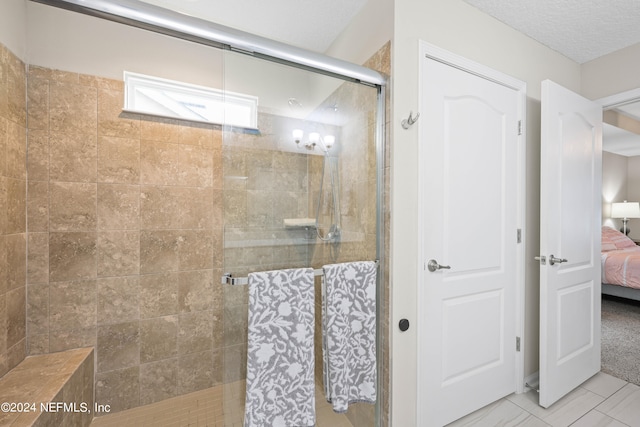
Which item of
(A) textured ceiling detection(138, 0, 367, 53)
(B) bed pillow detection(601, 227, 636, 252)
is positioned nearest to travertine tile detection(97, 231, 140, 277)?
(A) textured ceiling detection(138, 0, 367, 53)

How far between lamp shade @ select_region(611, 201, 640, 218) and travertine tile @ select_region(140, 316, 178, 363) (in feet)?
24.6

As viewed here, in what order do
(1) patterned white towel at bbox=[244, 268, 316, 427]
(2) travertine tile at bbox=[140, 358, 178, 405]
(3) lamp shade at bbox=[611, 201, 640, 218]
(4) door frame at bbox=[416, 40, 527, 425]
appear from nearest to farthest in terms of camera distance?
(1) patterned white towel at bbox=[244, 268, 316, 427], (4) door frame at bbox=[416, 40, 527, 425], (2) travertine tile at bbox=[140, 358, 178, 405], (3) lamp shade at bbox=[611, 201, 640, 218]

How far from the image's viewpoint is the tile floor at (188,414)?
1.40 meters

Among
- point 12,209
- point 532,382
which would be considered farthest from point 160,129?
point 532,382

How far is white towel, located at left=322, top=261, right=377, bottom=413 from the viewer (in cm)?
134

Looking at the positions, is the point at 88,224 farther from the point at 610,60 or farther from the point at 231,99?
the point at 610,60

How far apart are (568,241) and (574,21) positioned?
147 centimetres

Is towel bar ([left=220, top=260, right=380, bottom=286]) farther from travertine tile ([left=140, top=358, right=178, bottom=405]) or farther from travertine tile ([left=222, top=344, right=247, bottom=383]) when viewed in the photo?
travertine tile ([left=140, top=358, right=178, bottom=405])

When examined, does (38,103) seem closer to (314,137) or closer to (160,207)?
(160,207)

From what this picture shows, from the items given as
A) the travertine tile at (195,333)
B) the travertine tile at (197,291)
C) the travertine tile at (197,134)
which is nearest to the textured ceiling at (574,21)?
the travertine tile at (197,134)

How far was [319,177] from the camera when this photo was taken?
1.42m

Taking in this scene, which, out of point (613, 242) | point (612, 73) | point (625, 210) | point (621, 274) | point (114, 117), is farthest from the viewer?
point (625, 210)

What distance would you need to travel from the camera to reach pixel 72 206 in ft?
5.58

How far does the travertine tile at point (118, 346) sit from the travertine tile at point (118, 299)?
47 mm
